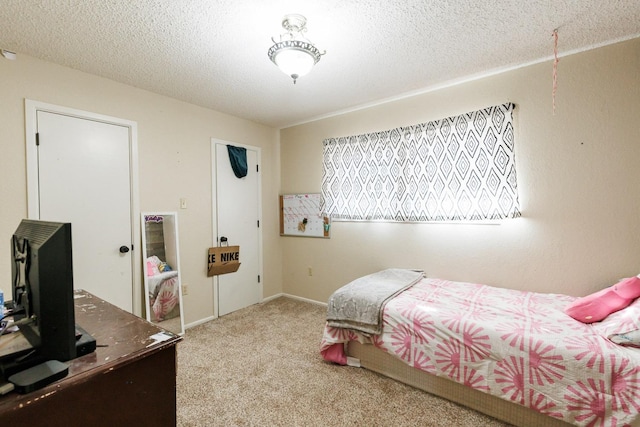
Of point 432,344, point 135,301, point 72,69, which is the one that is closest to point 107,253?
point 135,301

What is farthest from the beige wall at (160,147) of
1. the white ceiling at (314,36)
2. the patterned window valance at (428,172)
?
the patterned window valance at (428,172)

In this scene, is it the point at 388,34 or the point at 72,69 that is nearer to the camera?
the point at 388,34

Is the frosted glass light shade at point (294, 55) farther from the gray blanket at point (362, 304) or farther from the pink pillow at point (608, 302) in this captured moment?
the pink pillow at point (608, 302)

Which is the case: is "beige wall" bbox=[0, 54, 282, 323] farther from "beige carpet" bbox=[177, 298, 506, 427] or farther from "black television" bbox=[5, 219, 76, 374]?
"black television" bbox=[5, 219, 76, 374]

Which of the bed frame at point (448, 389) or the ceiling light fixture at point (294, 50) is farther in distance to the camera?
the ceiling light fixture at point (294, 50)

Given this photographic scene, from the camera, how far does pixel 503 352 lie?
67.3 inches

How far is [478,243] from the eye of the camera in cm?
273

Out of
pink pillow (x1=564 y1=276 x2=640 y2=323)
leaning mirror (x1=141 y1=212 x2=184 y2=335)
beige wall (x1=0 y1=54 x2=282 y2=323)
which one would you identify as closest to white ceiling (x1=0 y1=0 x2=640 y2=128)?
beige wall (x1=0 y1=54 x2=282 y2=323)

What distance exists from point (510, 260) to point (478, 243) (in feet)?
0.94

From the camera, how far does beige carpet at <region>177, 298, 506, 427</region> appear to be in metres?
1.80

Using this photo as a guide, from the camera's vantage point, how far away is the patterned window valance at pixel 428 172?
2.56m

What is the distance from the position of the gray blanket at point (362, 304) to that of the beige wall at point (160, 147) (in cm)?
180

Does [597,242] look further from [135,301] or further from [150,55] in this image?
[135,301]

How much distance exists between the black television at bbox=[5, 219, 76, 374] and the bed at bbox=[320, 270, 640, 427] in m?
1.81
